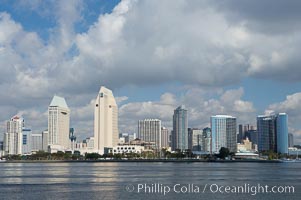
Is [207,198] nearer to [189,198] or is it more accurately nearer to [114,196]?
[189,198]

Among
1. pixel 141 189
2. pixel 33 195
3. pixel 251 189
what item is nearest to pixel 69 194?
pixel 33 195

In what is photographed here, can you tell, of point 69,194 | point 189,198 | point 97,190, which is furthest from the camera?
point 97,190

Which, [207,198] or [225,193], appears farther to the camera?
[225,193]

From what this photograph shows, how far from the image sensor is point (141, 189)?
59.8 metres

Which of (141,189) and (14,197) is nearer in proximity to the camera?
(14,197)

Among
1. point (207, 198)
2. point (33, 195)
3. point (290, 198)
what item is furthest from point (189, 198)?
point (33, 195)

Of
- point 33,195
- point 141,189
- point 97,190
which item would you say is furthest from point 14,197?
point 141,189

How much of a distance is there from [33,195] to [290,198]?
28030mm

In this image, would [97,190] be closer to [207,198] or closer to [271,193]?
[207,198]

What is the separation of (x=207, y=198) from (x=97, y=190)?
15105 millimetres

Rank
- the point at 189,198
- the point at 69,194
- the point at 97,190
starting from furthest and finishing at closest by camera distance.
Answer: the point at 97,190
the point at 69,194
the point at 189,198

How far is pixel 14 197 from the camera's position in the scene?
5331 cm

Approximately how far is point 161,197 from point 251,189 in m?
14.8

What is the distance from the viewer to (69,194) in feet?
179
